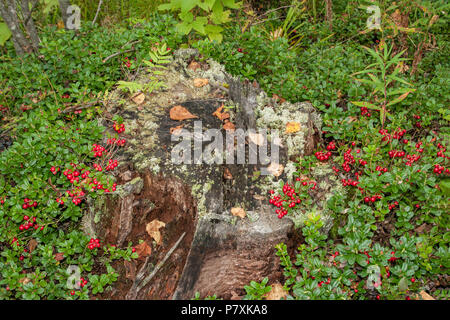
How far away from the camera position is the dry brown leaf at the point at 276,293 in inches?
110

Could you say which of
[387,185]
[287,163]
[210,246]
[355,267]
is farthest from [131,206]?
[387,185]

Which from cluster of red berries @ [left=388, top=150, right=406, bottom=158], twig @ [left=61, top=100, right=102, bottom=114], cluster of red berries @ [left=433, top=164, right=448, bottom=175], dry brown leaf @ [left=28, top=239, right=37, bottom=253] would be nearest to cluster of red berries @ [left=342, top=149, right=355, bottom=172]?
cluster of red berries @ [left=388, top=150, right=406, bottom=158]

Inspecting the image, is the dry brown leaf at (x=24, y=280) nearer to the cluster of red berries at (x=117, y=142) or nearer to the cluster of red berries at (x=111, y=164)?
the cluster of red berries at (x=111, y=164)

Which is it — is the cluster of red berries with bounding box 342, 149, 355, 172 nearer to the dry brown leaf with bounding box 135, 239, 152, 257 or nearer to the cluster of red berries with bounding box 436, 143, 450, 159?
the cluster of red berries with bounding box 436, 143, 450, 159

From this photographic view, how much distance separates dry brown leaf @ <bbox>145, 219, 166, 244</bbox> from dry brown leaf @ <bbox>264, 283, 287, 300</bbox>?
1059mm

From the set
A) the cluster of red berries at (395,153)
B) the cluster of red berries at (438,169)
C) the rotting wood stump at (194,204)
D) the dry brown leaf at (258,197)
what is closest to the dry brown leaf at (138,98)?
the rotting wood stump at (194,204)

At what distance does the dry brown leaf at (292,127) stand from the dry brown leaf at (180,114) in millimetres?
970

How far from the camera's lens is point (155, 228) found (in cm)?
315

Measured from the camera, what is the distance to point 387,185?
119 inches

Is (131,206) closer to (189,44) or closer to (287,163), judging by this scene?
(287,163)

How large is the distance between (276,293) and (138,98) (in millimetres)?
2391

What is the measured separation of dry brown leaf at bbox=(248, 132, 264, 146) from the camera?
3457 millimetres
